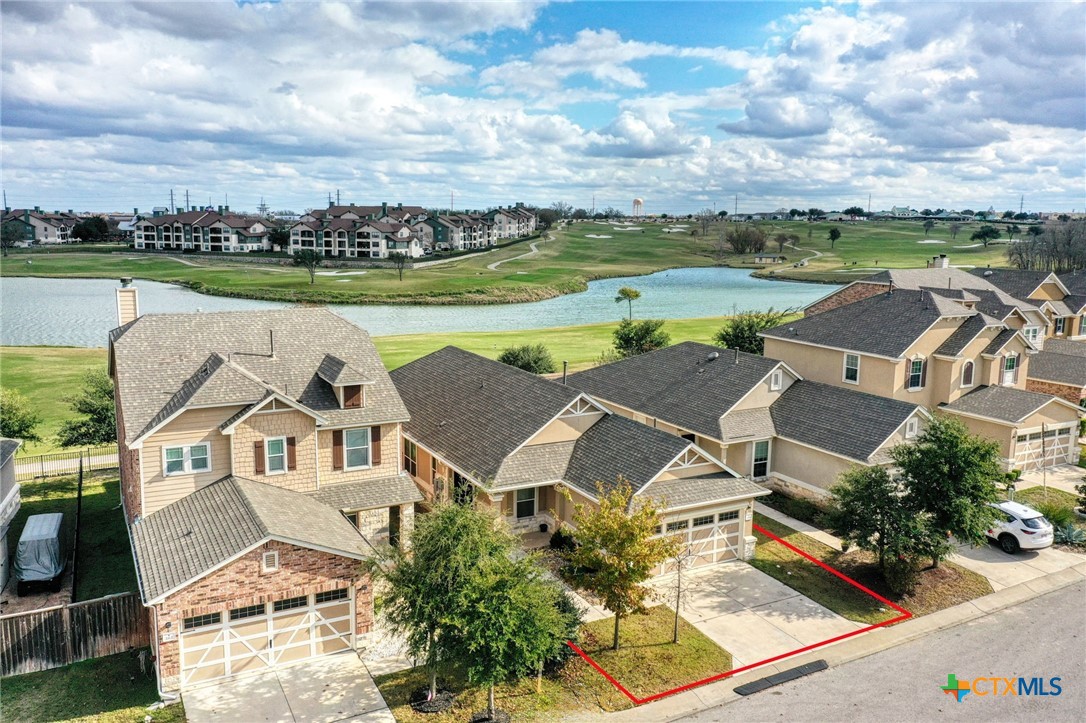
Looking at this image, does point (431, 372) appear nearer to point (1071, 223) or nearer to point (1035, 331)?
point (1035, 331)

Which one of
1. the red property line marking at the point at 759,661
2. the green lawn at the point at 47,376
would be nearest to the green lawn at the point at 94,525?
the green lawn at the point at 47,376

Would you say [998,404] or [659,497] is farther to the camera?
[998,404]

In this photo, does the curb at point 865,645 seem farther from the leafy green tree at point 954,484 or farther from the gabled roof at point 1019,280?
the gabled roof at point 1019,280

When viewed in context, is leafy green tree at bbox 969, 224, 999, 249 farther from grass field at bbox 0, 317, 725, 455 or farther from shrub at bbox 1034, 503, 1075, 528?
shrub at bbox 1034, 503, 1075, 528

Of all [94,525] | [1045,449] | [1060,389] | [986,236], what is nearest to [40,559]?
[94,525]

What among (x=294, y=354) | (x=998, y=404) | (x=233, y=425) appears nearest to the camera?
(x=233, y=425)

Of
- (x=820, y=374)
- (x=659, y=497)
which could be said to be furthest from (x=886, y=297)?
(x=659, y=497)
